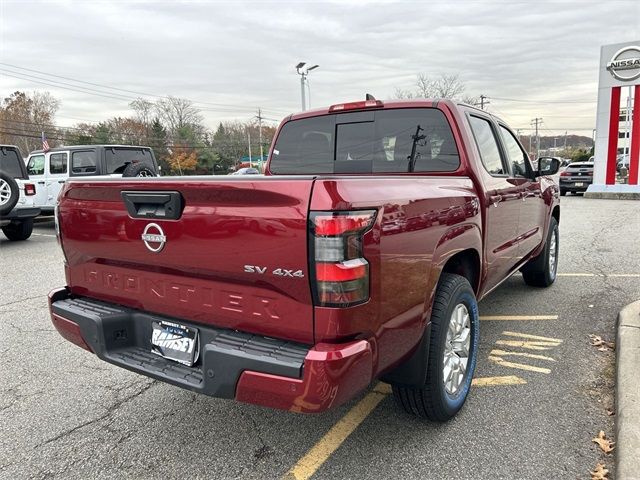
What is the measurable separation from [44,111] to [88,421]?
7360cm

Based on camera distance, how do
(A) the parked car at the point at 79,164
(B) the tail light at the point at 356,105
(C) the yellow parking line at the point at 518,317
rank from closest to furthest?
(B) the tail light at the point at 356,105
(C) the yellow parking line at the point at 518,317
(A) the parked car at the point at 79,164

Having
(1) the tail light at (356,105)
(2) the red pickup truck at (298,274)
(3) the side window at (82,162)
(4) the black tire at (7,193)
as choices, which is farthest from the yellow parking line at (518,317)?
(3) the side window at (82,162)

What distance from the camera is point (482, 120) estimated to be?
3.92m

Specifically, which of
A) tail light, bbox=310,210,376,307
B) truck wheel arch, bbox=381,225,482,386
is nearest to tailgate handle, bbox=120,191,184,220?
tail light, bbox=310,210,376,307

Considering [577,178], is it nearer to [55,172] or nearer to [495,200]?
[55,172]

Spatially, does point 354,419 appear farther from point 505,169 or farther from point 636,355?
point 505,169

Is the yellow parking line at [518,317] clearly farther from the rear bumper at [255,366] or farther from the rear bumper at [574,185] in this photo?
the rear bumper at [574,185]

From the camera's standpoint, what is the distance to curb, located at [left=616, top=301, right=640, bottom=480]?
92.7 inches

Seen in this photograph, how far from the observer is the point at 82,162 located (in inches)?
462

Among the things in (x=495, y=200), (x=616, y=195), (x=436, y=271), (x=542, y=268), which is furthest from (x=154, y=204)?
(x=616, y=195)

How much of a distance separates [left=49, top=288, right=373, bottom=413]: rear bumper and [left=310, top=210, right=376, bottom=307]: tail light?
0.21 metres

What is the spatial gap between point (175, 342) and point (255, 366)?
0.63 m

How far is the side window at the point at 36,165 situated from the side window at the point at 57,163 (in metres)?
0.46

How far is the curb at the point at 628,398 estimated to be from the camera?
7.72ft
